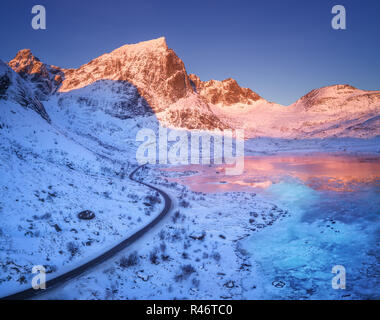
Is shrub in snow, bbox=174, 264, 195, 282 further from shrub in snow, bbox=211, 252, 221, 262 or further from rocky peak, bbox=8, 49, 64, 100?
rocky peak, bbox=8, 49, 64, 100

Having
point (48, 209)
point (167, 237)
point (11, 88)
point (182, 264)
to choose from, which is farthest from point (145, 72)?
point (182, 264)

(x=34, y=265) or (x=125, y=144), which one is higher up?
(x=125, y=144)

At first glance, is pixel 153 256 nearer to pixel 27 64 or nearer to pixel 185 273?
pixel 185 273

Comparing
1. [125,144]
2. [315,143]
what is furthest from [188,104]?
[315,143]

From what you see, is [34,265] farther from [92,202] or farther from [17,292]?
[92,202]

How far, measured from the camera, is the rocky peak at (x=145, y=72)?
11706 cm

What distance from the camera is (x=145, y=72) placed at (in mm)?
124938

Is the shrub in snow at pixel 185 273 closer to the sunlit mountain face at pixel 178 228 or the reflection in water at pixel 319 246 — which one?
the sunlit mountain face at pixel 178 228

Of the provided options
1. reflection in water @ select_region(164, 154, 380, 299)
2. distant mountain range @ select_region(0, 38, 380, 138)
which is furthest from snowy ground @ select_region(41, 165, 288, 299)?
distant mountain range @ select_region(0, 38, 380, 138)

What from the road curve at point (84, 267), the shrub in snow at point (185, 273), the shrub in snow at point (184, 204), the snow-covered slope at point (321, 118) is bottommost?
the shrub in snow at point (185, 273)

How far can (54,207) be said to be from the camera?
43.4 feet

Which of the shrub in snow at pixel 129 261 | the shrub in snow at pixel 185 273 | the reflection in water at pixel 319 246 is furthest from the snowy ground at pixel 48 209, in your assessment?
the reflection in water at pixel 319 246

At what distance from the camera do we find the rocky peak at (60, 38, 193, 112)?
11706cm
